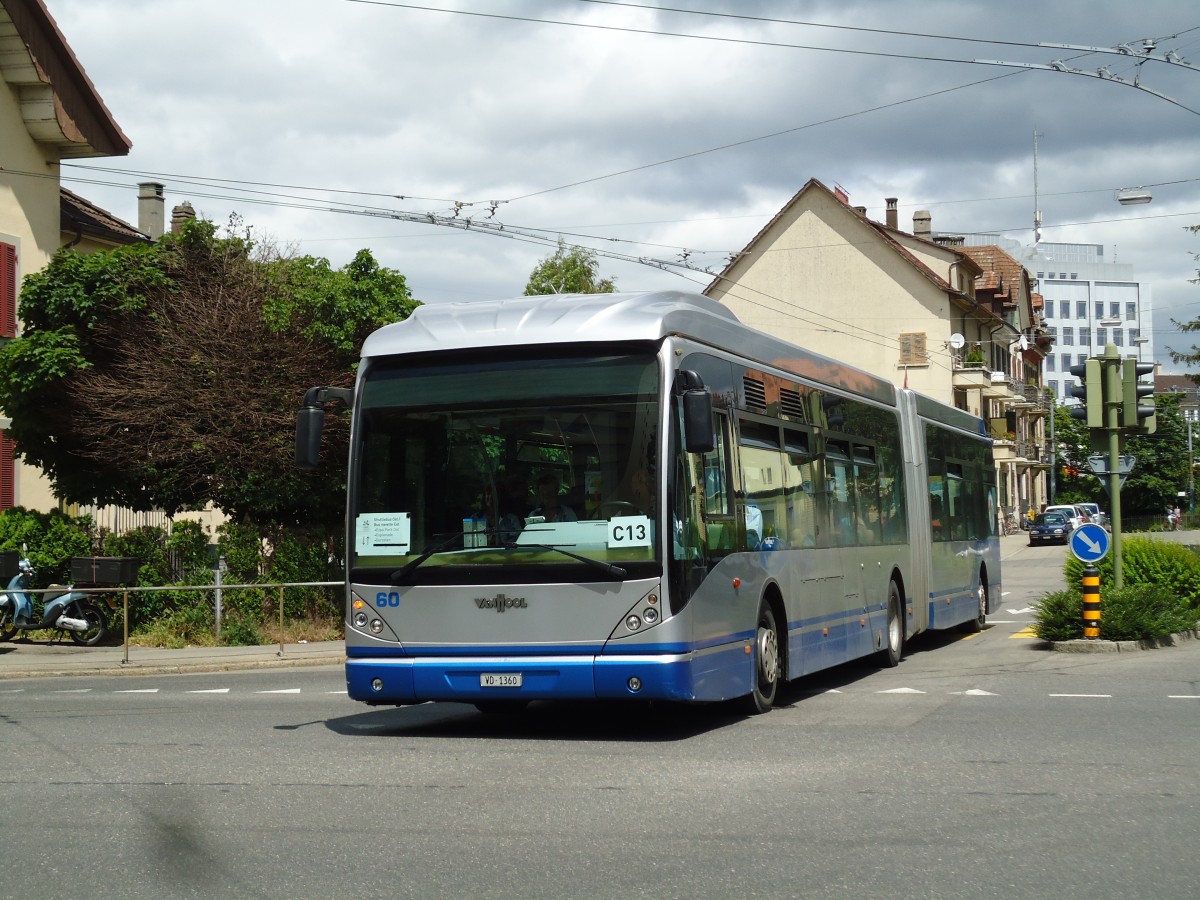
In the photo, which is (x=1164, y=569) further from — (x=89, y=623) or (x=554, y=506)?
(x=89, y=623)

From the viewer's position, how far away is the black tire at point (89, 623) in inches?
877

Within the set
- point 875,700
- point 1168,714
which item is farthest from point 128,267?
point 1168,714

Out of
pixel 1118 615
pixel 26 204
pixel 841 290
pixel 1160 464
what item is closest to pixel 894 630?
pixel 1118 615

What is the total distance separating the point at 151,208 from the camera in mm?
44562

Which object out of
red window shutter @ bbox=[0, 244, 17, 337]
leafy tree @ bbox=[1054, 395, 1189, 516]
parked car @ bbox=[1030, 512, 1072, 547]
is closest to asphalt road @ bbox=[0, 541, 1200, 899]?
red window shutter @ bbox=[0, 244, 17, 337]

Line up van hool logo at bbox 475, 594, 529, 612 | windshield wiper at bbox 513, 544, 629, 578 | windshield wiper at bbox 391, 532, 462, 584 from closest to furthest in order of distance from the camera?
windshield wiper at bbox 513, 544, 629, 578 < van hool logo at bbox 475, 594, 529, 612 < windshield wiper at bbox 391, 532, 462, 584

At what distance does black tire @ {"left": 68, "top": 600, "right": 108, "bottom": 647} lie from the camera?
22.3 meters

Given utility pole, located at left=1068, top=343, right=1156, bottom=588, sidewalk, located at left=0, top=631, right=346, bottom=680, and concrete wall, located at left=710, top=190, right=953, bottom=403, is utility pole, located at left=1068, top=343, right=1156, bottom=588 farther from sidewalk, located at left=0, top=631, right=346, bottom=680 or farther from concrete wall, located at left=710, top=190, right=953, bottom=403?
concrete wall, located at left=710, top=190, right=953, bottom=403

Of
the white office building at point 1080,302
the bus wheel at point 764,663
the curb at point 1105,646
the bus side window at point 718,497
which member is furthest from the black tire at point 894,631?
the white office building at point 1080,302

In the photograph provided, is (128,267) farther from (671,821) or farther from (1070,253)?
(1070,253)

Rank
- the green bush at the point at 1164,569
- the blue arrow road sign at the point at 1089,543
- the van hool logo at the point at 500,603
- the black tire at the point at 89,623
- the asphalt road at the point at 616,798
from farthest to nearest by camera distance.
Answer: the black tire at the point at 89,623 < the green bush at the point at 1164,569 < the blue arrow road sign at the point at 1089,543 < the van hool logo at the point at 500,603 < the asphalt road at the point at 616,798

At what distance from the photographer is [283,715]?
1329cm

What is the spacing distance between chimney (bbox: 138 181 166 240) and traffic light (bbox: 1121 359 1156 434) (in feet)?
105

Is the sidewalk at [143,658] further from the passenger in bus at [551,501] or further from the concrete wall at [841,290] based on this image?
the concrete wall at [841,290]
